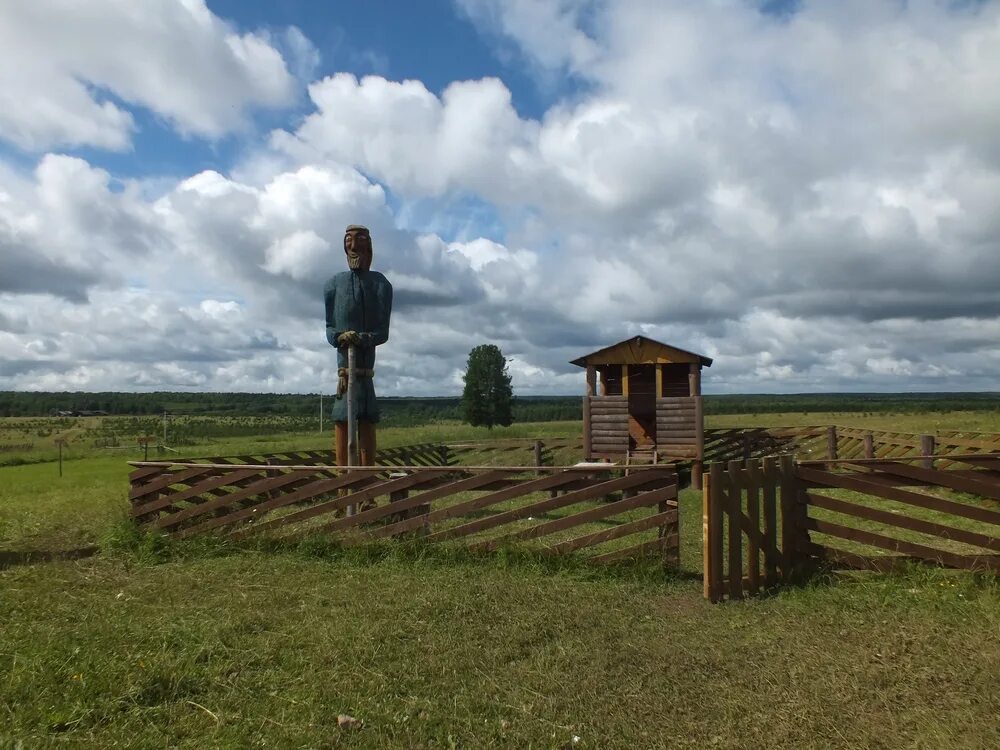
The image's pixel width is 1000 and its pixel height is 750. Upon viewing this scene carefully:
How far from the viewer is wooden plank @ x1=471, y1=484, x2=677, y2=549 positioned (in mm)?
7145

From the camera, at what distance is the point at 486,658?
15.8 feet

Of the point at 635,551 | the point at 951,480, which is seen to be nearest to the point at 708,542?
the point at 635,551

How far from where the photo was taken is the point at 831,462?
6516mm

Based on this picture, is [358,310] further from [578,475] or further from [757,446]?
[757,446]

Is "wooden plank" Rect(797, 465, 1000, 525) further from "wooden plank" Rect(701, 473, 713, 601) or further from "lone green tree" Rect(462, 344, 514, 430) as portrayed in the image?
"lone green tree" Rect(462, 344, 514, 430)

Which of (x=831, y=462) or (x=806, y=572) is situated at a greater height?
(x=831, y=462)

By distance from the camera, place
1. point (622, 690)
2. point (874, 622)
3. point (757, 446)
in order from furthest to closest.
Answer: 1. point (757, 446)
2. point (874, 622)
3. point (622, 690)

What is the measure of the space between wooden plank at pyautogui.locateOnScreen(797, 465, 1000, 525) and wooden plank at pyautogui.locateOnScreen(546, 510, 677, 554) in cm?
147

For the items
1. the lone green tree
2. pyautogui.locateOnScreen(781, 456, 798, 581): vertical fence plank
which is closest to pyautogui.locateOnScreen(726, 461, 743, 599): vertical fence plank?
pyautogui.locateOnScreen(781, 456, 798, 581): vertical fence plank

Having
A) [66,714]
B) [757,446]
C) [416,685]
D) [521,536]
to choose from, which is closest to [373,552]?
[521,536]

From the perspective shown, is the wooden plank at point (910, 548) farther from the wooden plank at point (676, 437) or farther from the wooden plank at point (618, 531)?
the wooden plank at point (676, 437)

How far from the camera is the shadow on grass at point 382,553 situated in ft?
22.9

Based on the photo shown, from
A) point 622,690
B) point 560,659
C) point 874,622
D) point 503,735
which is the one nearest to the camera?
point 503,735

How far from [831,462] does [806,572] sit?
1.15m
